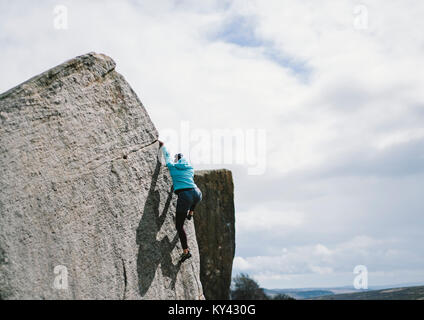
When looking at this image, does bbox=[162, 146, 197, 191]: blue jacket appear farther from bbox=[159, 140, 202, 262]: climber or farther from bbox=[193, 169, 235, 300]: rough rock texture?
bbox=[193, 169, 235, 300]: rough rock texture

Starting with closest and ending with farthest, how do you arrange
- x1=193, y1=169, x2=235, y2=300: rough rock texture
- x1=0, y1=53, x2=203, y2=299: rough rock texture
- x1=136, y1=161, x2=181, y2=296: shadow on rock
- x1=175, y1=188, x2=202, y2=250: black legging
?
x1=0, y1=53, x2=203, y2=299: rough rock texture
x1=136, y1=161, x2=181, y2=296: shadow on rock
x1=175, y1=188, x2=202, y2=250: black legging
x1=193, y1=169, x2=235, y2=300: rough rock texture

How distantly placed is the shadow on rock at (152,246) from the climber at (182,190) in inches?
13.2

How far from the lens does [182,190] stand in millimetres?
11195

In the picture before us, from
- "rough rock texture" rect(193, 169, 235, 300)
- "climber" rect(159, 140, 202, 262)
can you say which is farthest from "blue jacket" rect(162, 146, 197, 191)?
"rough rock texture" rect(193, 169, 235, 300)

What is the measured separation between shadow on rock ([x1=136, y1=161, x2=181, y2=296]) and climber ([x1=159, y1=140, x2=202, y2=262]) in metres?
0.34

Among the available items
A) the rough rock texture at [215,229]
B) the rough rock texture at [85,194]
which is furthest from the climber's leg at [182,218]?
the rough rock texture at [215,229]

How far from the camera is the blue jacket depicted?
11.3m

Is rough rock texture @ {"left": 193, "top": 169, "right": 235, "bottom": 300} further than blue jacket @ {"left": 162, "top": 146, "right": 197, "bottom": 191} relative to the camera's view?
Yes

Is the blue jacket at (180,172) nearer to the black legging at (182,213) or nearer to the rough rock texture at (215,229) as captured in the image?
the black legging at (182,213)

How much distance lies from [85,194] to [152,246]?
77.2 inches

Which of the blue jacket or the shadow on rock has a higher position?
the blue jacket

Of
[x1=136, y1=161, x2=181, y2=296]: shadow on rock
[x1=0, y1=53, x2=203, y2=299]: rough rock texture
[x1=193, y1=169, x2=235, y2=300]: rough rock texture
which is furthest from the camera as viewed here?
[x1=193, y1=169, x2=235, y2=300]: rough rock texture

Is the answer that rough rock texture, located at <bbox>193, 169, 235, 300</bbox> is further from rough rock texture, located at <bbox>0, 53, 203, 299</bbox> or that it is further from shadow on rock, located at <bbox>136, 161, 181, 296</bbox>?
shadow on rock, located at <bbox>136, 161, 181, 296</bbox>
